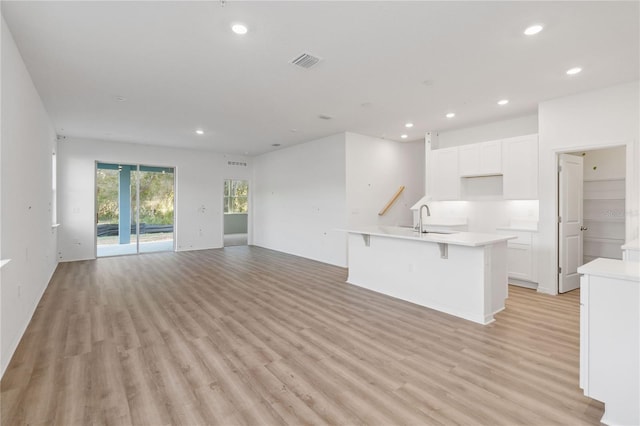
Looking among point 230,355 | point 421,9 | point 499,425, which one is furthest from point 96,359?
point 421,9

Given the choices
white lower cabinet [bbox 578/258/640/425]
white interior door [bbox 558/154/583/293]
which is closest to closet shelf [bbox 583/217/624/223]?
white interior door [bbox 558/154/583/293]

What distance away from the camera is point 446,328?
3.37 metres

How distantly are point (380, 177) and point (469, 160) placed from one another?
2203 mm

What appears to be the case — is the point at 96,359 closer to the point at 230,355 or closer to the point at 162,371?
the point at 162,371

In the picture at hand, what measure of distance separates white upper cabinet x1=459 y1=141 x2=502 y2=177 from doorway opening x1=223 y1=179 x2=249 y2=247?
6.86 metres

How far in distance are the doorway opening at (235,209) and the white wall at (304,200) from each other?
1.41ft

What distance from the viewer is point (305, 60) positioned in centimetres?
342

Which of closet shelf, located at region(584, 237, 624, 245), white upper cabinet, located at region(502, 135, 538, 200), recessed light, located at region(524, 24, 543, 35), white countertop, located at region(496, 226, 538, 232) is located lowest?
closet shelf, located at region(584, 237, 624, 245)

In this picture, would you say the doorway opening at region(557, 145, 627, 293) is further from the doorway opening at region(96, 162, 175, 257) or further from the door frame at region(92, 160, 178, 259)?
the doorway opening at region(96, 162, 175, 257)

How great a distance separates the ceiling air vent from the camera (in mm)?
3332

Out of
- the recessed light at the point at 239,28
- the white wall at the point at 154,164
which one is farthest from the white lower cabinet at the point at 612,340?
the white wall at the point at 154,164

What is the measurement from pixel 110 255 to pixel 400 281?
7612mm

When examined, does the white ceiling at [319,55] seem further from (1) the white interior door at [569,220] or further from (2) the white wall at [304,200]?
(2) the white wall at [304,200]

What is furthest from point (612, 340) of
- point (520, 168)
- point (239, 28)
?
point (520, 168)
